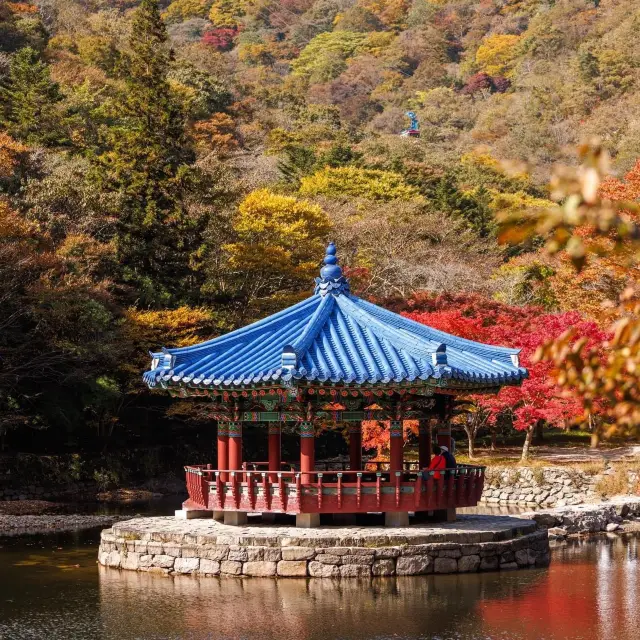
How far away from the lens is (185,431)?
4106cm

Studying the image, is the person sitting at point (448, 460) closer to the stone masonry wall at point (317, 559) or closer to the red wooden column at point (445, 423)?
the red wooden column at point (445, 423)

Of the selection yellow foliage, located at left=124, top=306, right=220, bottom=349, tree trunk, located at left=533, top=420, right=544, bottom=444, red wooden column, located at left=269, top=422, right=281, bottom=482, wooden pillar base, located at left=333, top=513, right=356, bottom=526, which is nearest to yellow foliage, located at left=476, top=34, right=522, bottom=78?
tree trunk, located at left=533, top=420, right=544, bottom=444

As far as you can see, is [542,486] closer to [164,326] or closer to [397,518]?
[164,326]

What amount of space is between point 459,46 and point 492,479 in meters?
111

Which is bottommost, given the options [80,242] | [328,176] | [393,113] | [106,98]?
[80,242]

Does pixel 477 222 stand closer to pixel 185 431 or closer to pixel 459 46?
pixel 185 431

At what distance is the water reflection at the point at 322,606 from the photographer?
15242 mm

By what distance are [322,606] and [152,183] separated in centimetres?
2701

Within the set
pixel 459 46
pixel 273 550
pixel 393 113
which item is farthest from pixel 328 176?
pixel 459 46

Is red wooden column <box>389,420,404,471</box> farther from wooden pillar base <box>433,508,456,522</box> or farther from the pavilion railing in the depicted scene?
wooden pillar base <box>433,508,456,522</box>

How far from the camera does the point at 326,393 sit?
20359 mm

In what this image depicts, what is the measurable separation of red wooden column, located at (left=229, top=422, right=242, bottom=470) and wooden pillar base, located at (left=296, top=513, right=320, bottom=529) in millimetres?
1688

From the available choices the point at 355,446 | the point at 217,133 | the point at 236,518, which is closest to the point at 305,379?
the point at 236,518

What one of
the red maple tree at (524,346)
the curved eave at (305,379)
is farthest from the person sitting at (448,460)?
the red maple tree at (524,346)
